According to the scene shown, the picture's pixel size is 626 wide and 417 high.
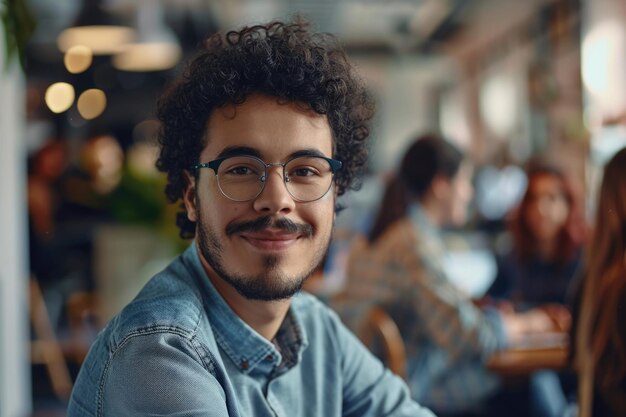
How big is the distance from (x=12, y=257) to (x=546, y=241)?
249 cm

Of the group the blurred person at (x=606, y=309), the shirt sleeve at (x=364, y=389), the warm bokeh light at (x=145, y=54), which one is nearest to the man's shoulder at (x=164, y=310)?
the shirt sleeve at (x=364, y=389)

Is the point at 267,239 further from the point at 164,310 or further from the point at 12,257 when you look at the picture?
the point at 12,257

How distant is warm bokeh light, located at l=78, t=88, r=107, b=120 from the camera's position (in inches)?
405

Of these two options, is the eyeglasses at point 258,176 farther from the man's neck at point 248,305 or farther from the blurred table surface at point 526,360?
the blurred table surface at point 526,360

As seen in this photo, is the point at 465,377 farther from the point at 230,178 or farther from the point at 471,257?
the point at 230,178

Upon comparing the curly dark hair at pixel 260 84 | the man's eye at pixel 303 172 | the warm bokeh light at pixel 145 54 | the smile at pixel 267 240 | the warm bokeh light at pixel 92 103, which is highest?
the warm bokeh light at pixel 145 54

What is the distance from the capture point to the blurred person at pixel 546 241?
343 centimetres

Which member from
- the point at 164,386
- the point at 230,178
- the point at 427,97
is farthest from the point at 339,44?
the point at 427,97

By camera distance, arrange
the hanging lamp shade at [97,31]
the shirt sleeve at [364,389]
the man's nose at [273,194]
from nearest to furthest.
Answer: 1. the man's nose at [273,194]
2. the shirt sleeve at [364,389]
3. the hanging lamp shade at [97,31]

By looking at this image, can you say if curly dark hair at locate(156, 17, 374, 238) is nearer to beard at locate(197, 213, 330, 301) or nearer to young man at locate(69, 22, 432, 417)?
young man at locate(69, 22, 432, 417)

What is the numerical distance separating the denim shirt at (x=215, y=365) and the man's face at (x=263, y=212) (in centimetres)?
7

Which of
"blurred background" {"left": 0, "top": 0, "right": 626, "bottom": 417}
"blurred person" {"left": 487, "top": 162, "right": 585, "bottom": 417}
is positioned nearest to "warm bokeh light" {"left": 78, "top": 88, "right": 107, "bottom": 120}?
"blurred background" {"left": 0, "top": 0, "right": 626, "bottom": 417}

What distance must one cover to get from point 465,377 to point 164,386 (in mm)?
1963

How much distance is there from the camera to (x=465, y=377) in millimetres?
2711
